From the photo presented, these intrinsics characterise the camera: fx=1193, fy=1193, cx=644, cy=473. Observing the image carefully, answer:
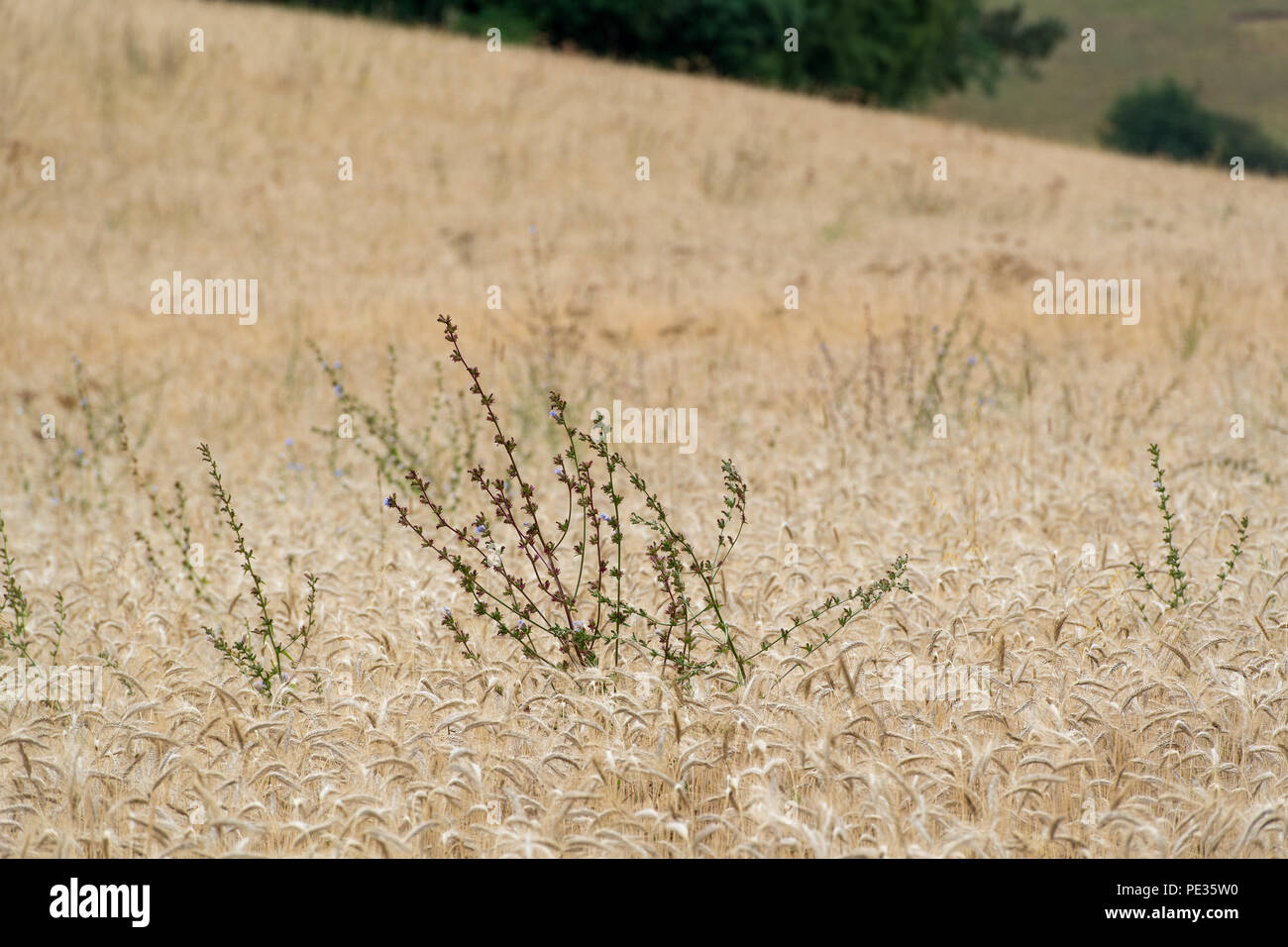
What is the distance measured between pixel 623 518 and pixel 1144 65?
3519 inches

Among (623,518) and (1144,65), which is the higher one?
(1144,65)

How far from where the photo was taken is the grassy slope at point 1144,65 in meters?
75.5

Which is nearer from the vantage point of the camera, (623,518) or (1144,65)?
(623,518)

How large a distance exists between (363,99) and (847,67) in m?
22.4

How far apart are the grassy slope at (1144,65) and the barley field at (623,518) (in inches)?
2520

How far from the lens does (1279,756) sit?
110 inches

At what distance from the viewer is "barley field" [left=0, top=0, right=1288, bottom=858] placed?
107 inches

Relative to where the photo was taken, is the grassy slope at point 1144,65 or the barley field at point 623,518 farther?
the grassy slope at point 1144,65

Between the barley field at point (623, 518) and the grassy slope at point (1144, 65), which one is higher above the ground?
the grassy slope at point (1144, 65)

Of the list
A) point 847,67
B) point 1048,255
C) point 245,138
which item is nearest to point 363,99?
point 245,138

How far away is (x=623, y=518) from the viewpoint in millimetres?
5586

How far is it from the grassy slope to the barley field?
210 ft

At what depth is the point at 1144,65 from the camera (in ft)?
272
